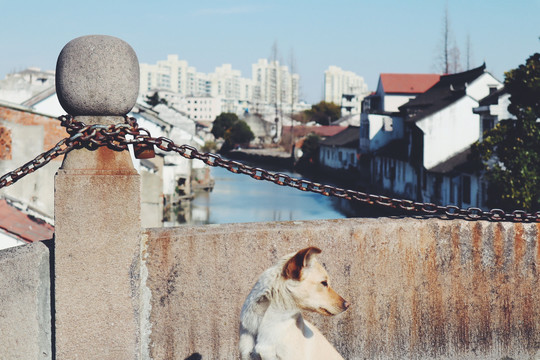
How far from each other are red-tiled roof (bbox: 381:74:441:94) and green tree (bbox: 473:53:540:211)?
40.8 meters

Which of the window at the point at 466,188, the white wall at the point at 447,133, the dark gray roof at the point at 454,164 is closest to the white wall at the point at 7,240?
the window at the point at 466,188

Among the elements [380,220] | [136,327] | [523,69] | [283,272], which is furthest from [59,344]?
[523,69]

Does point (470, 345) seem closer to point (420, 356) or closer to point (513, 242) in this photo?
point (420, 356)

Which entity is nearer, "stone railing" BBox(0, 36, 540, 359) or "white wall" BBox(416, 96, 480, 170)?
"stone railing" BBox(0, 36, 540, 359)

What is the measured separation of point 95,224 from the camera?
12.5 ft

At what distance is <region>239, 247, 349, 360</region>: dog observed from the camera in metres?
3.18

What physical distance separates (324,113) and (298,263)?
125 meters

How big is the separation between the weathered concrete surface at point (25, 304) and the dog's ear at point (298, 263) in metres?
1.56

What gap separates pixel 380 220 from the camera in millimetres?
4609

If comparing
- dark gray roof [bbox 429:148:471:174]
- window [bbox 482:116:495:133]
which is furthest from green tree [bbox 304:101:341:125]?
window [bbox 482:116:495:133]

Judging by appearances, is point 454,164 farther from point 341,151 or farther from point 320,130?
point 320,130

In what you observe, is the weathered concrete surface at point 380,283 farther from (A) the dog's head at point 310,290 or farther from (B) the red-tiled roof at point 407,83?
(B) the red-tiled roof at point 407,83

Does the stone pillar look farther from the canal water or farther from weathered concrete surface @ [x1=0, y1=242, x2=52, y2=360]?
the canal water

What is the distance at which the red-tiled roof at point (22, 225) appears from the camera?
12.0m
